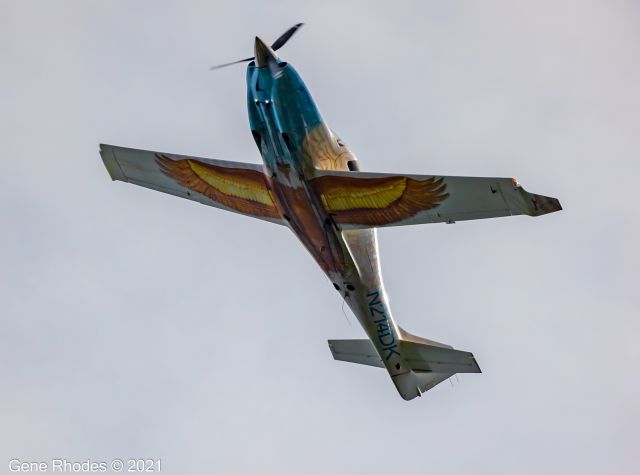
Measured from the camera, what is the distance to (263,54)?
998 inches

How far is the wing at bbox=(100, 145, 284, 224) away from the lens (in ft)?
93.2

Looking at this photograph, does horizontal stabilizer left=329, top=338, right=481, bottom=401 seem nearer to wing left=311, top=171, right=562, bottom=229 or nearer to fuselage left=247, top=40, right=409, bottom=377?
fuselage left=247, top=40, right=409, bottom=377

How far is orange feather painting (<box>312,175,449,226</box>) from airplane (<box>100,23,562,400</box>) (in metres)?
0.03

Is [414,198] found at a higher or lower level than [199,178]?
lower

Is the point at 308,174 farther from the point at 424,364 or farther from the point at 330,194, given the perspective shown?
the point at 424,364

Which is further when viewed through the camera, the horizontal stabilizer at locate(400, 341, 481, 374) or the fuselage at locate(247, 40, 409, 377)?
the horizontal stabilizer at locate(400, 341, 481, 374)

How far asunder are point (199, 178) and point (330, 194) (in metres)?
4.49

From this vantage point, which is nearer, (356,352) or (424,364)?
(424,364)

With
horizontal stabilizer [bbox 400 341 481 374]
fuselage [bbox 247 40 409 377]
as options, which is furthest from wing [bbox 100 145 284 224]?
horizontal stabilizer [bbox 400 341 481 374]

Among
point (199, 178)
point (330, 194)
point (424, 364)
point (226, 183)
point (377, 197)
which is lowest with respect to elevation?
point (424, 364)

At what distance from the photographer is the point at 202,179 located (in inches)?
1159

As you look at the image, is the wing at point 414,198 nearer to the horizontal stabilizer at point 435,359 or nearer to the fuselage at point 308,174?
the fuselage at point 308,174

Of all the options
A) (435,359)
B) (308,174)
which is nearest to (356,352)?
(435,359)

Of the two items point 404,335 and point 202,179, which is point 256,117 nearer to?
point 202,179
